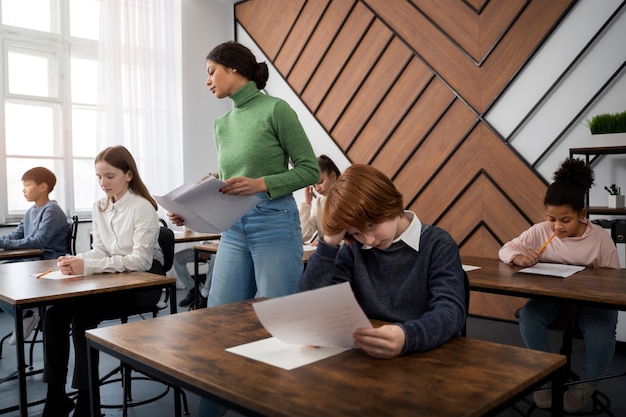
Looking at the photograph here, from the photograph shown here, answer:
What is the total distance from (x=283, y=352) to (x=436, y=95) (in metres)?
3.67

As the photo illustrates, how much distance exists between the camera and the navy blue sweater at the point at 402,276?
1312 millimetres

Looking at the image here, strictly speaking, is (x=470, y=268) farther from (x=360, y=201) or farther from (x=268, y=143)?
(x=360, y=201)

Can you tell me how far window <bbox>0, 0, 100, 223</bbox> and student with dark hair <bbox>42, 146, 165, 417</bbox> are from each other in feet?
9.83

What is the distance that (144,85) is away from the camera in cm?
572

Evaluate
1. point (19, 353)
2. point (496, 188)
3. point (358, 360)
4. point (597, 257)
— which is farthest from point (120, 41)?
point (358, 360)

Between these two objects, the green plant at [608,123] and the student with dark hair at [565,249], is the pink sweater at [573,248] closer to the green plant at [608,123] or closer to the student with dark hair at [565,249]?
the student with dark hair at [565,249]

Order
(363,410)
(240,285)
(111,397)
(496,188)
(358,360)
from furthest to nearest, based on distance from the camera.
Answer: (496,188) < (111,397) < (240,285) < (358,360) < (363,410)

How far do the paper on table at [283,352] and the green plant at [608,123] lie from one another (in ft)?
9.46

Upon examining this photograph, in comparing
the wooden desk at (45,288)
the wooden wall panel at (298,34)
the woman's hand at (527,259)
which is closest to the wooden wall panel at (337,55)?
the wooden wall panel at (298,34)

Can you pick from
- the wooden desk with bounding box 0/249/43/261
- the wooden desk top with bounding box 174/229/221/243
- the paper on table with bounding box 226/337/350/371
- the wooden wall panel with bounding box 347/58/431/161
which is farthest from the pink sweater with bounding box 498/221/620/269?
the wooden desk with bounding box 0/249/43/261

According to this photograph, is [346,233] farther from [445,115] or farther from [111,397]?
[445,115]

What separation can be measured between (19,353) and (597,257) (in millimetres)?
2373

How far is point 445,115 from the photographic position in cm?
439

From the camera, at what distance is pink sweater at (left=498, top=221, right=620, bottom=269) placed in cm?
239
